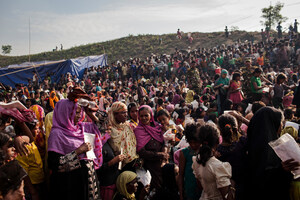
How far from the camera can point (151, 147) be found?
3535 millimetres

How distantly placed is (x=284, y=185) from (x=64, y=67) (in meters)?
19.1

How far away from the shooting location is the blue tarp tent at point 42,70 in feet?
59.4

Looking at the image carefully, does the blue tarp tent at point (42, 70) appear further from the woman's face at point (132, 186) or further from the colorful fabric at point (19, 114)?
the woman's face at point (132, 186)

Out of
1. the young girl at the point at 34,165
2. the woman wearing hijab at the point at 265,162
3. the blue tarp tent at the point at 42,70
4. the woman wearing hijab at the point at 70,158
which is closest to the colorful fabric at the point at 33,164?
the young girl at the point at 34,165

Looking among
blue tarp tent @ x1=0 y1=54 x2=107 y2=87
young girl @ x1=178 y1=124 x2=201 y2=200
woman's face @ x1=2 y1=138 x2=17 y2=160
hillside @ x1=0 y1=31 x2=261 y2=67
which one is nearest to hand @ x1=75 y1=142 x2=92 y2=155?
woman's face @ x1=2 y1=138 x2=17 y2=160

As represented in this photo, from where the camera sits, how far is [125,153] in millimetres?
3430

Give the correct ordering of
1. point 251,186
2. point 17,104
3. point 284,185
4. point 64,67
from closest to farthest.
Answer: point 284,185 → point 251,186 → point 17,104 → point 64,67

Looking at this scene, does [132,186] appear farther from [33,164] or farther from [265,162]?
[265,162]

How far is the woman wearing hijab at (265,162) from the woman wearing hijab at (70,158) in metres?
1.60

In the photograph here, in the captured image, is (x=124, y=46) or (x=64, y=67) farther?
(x=124, y=46)

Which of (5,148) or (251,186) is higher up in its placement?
(5,148)

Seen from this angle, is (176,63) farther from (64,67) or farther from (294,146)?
(294,146)

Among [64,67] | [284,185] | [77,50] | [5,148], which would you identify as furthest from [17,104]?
[77,50]

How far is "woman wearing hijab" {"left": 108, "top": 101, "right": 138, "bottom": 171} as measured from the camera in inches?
134
